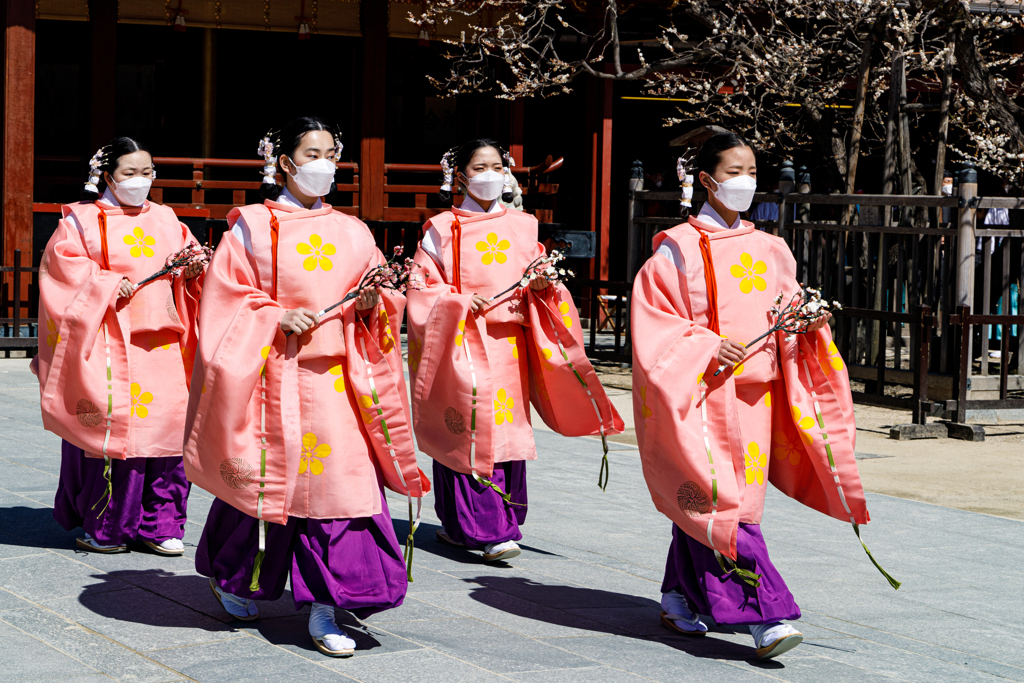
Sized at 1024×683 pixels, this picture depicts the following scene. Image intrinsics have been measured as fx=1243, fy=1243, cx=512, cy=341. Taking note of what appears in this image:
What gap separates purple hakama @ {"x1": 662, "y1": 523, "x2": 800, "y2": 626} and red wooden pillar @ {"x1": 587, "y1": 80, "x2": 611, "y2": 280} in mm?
10871

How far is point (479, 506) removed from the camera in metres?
5.22

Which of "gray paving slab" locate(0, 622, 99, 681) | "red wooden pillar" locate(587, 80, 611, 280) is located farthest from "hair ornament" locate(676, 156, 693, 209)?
"red wooden pillar" locate(587, 80, 611, 280)

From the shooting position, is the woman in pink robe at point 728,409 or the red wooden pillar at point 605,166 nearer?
the woman in pink robe at point 728,409

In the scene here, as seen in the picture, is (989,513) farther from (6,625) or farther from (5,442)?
(5,442)

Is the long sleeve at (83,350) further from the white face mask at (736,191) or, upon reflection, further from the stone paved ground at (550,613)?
the white face mask at (736,191)

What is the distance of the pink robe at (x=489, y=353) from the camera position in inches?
205

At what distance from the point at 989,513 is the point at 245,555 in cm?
420

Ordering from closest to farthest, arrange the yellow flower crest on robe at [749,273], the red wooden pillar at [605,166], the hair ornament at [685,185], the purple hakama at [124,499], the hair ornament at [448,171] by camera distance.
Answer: the yellow flower crest on robe at [749,273], the hair ornament at [685,185], the purple hakama at [124,499], the hair ornament at [448,171], the red wooden pillar at [605,166]

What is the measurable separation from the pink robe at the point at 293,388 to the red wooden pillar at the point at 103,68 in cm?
958

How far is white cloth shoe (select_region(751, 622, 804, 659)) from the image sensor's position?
3.74m

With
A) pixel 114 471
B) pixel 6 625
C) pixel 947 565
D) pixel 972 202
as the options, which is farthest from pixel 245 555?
pixel 972 202

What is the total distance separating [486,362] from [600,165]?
33.4ft

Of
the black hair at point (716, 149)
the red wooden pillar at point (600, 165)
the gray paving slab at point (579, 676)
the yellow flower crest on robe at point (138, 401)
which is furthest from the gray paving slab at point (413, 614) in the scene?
the red wooden pillar at point (600, 165)

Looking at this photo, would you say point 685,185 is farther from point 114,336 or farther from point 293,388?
point 114,336
